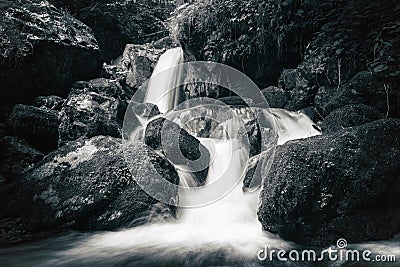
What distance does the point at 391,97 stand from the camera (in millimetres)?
7293

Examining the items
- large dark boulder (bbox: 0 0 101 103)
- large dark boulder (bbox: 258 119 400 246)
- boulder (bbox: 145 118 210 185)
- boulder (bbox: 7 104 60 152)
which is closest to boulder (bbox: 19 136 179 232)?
boulder (bbox: 145 118 210 185)

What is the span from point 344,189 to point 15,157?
6560mm

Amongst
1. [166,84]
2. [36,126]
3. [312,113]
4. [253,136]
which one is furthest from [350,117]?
[166,84]

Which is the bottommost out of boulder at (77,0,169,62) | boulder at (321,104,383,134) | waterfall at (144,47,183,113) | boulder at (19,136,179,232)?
boulder at (19,136,179,232)

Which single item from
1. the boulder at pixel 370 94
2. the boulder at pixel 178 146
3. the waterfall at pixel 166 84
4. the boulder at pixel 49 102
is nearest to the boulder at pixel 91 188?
the boulder at pixel 178 146

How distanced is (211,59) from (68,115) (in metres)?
5.52

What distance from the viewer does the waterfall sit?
1167 centimetres

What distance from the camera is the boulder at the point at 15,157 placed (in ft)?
22.1

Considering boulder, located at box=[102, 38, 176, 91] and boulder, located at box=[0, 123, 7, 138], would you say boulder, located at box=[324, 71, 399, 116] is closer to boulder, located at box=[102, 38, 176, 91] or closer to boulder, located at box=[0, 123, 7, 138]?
boulder, located at box=[102, 38, 176, 91]

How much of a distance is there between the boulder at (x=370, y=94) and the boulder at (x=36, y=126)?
694cm

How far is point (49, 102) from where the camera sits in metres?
8.94

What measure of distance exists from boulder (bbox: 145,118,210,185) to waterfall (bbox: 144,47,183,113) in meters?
4.50

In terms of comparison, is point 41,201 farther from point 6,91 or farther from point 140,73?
point 140,73

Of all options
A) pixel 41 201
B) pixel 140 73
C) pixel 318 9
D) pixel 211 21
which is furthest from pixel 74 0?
pixel 41 201
